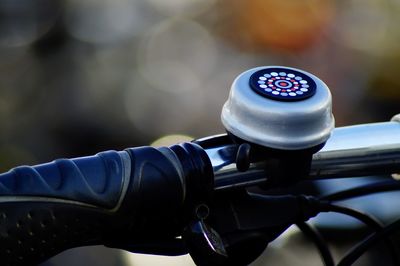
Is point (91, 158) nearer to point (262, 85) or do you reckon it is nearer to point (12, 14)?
point (262, 85)

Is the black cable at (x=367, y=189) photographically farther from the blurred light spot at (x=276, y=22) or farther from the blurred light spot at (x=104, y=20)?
the blurred light spot at (x=104, y=20)

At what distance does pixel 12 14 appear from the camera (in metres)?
4.30

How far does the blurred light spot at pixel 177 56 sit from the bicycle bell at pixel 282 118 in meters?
3.08

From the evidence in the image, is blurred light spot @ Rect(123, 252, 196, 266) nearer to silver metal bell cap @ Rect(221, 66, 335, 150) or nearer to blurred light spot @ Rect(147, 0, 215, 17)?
silver metal bell cap @ Rect(221, 66, 335, 150)

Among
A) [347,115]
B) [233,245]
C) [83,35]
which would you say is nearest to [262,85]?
[233,245]

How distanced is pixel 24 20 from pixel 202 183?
11.8ft

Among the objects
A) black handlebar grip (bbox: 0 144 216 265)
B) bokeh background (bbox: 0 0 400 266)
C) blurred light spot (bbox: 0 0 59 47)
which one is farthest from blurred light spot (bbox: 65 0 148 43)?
black handlebar grip (bbox: 0 144 216 265)

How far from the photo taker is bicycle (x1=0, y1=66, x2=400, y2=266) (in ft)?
3.03

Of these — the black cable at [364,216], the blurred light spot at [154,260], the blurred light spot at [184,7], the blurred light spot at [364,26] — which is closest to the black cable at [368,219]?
the black cable at [364,216]

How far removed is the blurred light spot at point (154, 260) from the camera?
64.5 inches

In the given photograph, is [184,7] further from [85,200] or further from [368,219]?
[85,200]

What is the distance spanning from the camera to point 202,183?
3.22 feet

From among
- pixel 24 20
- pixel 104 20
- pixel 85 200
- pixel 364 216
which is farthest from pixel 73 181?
pixel 104 20

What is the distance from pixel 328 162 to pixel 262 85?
167 millimetres
